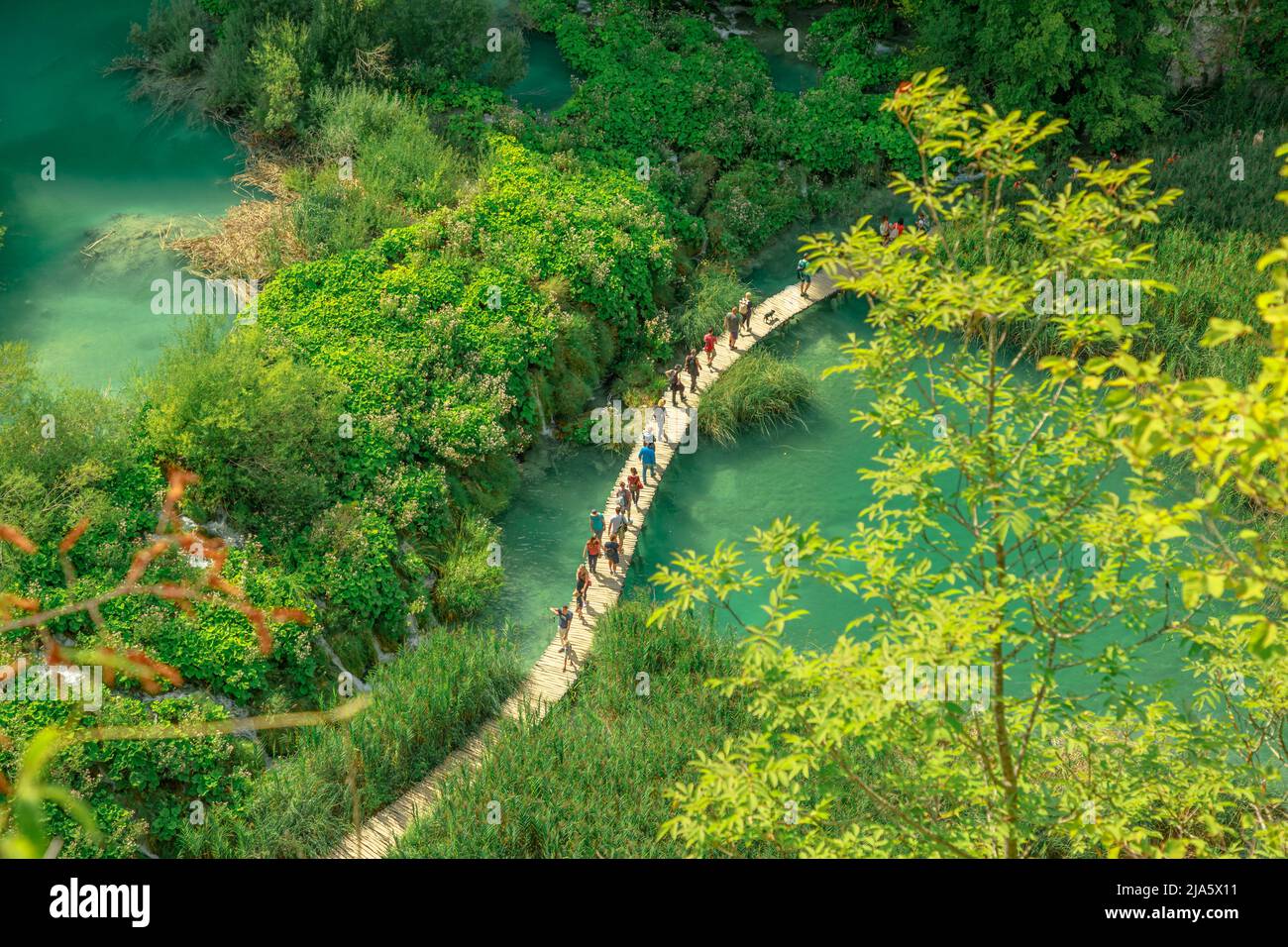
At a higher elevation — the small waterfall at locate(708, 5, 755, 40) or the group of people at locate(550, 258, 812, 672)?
the small waterfall at locate(708, 5, 755, 40)

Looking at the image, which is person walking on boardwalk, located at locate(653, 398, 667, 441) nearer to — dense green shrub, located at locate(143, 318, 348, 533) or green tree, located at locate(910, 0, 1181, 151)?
dense green shrub, located at locate(143, 318, 348, 533)

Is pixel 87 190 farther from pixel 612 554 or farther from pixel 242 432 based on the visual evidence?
pixel 612 554

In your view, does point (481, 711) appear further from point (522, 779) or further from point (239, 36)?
point (239, 36)

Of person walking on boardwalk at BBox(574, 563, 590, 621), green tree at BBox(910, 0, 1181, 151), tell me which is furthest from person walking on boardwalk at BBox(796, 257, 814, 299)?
person walking on boardwalk at BBox(574, 563, 590, 621)

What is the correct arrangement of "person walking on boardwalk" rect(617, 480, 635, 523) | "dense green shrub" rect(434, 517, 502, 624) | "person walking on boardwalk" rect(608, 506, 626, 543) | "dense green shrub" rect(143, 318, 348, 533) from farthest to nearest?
"person walking on boardwalk" rect(617, 480, 635, 523), "person walking on boardwalk" rect(608, 506, 626, 543), "dense green shrub" rect(434, 517, 502, 624), "dense green shrub" rect(143, 318, 348, 533)

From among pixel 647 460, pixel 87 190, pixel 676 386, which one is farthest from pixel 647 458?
pixel 87 190
